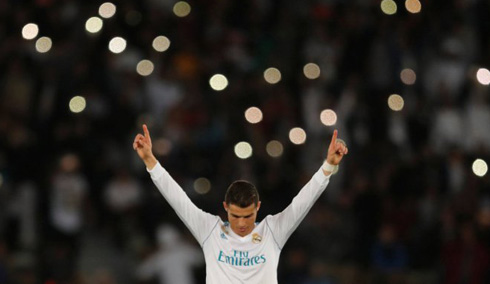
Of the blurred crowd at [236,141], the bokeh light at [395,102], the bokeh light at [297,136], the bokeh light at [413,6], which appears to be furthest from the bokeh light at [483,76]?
the bokeh light at [297,136]

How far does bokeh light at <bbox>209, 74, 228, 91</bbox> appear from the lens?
1823 centimetres

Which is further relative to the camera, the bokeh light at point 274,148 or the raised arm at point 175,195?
the bokeh light at point 274,148

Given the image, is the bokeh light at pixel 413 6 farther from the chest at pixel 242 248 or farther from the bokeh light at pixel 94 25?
the chest at pixel 242 248

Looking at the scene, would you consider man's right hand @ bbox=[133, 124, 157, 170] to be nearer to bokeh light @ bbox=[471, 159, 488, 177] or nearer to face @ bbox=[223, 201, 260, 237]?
face @ bbox=[223, 201, 260, 237]

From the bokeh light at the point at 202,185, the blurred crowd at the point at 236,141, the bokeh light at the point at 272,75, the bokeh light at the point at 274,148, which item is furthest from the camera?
the bokeh light at the point at 272,75

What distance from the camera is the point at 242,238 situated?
8906mm

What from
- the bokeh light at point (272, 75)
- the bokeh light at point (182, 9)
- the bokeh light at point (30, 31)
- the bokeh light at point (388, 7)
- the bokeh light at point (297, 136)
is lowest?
the bokeh light at point (297, 136)

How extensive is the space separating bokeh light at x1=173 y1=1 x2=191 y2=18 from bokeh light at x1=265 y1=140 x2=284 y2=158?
10.5 feet

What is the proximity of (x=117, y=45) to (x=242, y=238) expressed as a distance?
980cm

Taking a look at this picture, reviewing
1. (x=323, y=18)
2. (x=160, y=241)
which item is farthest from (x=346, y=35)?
(x=160, y=241)

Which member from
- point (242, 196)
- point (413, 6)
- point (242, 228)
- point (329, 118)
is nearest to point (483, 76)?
point (413, 6)

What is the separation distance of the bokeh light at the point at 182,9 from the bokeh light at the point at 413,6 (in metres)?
3.66

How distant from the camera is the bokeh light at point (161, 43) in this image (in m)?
18.5

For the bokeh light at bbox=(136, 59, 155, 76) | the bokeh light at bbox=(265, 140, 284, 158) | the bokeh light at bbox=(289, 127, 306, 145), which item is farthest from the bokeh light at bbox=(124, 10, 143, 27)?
the bokeh light at bbox=(289, 127, 306, 145)
